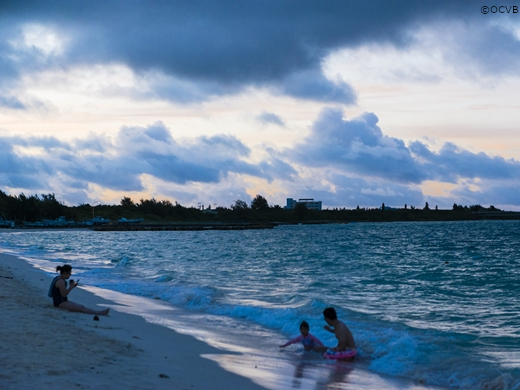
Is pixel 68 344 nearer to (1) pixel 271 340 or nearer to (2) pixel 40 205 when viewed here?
(1) pixel 271 340

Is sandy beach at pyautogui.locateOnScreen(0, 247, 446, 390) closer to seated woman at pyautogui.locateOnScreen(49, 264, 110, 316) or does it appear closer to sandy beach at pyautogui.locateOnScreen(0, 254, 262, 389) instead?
sandy beach at pyautogui.locateOnScreen(0, 254, 262, 389)

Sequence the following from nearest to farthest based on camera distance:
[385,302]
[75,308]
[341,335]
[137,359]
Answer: [137,359] < [341,335] < [75,308] < [385,302]

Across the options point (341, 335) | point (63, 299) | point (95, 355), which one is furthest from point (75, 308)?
point (341, 335)

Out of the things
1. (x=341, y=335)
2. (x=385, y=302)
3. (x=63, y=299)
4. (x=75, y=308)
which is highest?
(x=341, y=335)

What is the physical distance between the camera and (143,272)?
3022 cm

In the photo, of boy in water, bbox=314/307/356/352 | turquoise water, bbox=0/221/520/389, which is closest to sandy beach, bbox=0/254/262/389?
boy in water, bbox=314/307/356/352

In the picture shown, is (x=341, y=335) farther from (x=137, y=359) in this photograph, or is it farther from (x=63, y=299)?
(x=63, y=299)

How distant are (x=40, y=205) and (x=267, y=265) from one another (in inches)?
5649

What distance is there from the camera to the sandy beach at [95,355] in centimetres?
653

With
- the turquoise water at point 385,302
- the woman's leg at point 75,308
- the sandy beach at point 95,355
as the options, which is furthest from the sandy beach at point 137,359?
→ the turquoise water at point 385,302

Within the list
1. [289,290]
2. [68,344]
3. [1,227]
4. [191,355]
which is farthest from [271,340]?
[1,227]

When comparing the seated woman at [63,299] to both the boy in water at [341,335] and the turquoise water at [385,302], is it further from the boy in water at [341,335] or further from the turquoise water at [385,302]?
the boy in water at [341,335]

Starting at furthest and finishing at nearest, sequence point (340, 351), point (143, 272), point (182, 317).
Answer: point (143, 272)
point (182, 317)
point (340, 351)

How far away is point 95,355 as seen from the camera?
791 centimetres
